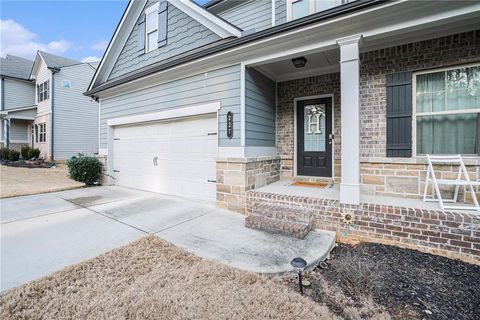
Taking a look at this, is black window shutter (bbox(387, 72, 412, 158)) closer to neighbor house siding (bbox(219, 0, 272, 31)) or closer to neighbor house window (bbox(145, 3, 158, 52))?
neighbor house siding (bbox(219, 0, 272, 31))

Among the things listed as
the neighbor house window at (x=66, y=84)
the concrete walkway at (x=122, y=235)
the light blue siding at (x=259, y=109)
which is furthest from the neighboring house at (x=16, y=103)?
the light blue siding at (x=259, y=109)

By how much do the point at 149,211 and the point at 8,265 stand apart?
232cm

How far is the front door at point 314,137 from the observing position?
5.70 meters

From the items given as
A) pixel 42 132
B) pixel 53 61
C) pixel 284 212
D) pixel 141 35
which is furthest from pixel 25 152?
pixel 284 212

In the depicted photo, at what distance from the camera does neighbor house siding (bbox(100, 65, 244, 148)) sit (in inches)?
196

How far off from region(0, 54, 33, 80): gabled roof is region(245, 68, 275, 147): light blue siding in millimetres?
20775

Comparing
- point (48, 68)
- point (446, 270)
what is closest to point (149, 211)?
point (446, 270)

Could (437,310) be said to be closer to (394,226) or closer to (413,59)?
(394,226)

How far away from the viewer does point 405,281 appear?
258 cm

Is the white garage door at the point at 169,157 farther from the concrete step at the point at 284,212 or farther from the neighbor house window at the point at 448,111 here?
the neighbor house window at the point at 448,111

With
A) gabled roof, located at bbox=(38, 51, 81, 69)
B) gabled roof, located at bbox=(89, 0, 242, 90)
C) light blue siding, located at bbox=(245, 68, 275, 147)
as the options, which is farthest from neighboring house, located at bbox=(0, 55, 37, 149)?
light blue siding, located at bbox=(245, 68, 275, 147)

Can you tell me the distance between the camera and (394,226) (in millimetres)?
3414

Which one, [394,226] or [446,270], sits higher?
[394,226]

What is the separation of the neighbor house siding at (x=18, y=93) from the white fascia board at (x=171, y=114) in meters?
15.7
